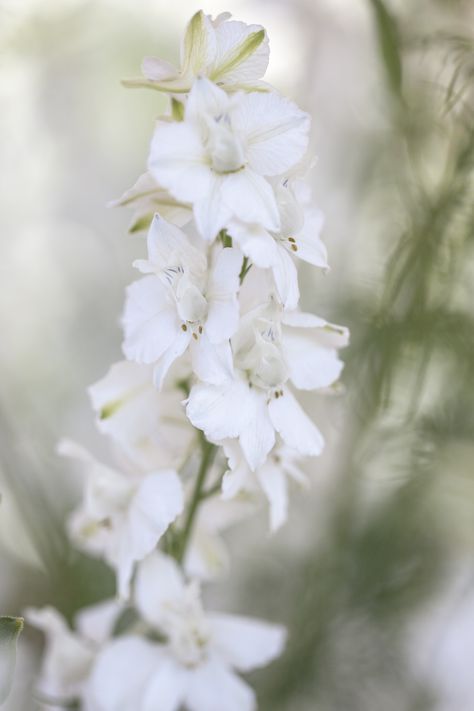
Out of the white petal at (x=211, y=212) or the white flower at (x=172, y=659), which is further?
the white flower at (x=172, y=659)

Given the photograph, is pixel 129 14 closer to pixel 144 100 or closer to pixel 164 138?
pixel 144 100

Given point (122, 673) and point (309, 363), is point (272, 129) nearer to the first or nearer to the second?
point (309, 363)

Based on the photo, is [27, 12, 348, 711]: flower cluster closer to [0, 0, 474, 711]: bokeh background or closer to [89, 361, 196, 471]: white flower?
[89, 361, 196, 471]: white flower

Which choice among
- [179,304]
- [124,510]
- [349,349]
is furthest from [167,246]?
[349,349]

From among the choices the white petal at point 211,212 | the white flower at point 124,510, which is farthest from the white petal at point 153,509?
the white petal at point 211,212

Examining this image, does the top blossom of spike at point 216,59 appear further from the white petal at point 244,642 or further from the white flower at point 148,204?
the white petal at point 244,642

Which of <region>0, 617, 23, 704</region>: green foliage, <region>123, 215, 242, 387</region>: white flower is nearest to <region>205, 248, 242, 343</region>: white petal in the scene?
<region>123, 215, 242, 387</region>: white flower
